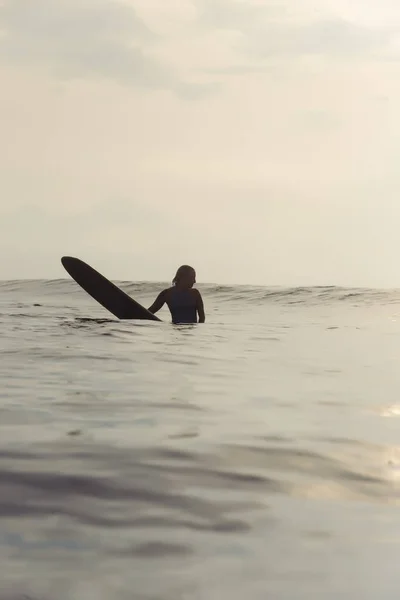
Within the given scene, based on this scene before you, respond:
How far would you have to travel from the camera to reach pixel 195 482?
8.73 ft

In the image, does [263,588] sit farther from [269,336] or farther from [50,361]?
[269,336]

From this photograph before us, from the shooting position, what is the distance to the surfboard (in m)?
11.1

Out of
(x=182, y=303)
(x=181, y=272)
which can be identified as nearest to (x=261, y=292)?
(x=182, y=303)

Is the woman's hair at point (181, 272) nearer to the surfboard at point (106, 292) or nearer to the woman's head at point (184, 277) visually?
the woman's head at point (184, 277)

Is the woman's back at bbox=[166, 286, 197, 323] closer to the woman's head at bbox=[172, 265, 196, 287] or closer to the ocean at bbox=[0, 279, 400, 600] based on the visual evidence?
the woman's head at bbox=[172, 265, 196, 287]

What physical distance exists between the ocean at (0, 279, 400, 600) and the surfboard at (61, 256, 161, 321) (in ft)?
16.3

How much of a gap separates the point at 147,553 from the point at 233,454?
1.20 metres

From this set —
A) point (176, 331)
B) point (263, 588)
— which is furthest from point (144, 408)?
point (176, 331)

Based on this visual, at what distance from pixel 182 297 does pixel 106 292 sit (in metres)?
1.57

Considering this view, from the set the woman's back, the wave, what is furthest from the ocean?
the wave

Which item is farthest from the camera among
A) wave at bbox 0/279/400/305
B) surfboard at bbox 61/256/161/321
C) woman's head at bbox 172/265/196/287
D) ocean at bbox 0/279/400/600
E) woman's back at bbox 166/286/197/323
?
wave at bbox 0/279/400/305

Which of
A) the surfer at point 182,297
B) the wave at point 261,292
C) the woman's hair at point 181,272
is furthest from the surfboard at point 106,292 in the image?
the wave at point 261,292

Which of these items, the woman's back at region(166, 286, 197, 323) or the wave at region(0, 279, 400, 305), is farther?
the wave at region(0, 279, 400, 305)

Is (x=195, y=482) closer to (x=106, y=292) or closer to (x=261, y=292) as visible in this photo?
(x=106, y=292)
